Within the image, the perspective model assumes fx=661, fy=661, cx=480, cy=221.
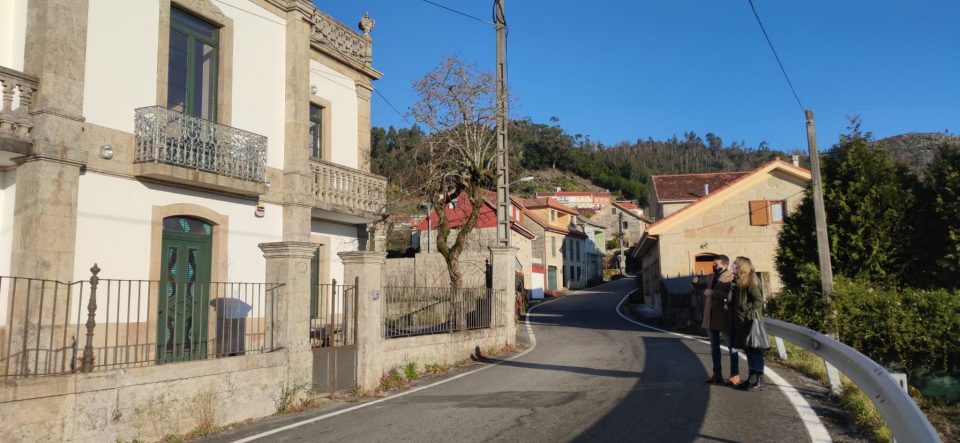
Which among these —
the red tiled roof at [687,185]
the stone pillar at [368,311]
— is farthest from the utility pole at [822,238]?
the red tiled roof at [687,185]

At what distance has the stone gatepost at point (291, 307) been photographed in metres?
9.12

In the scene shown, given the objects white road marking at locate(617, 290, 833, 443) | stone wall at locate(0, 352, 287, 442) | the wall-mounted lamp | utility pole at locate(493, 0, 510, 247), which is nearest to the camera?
white road marking at locate(617, 290, 833, 443)

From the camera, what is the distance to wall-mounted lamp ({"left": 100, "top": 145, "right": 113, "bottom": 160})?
10.7 meters

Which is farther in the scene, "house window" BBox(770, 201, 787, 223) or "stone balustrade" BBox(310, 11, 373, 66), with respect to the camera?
"house window" BBox(770, 201, 787, 223)

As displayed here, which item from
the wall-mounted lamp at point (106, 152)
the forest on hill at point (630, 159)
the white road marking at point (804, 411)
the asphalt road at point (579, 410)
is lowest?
the asphalt road at point (579, 410)

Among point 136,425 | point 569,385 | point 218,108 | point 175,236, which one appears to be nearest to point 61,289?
point 175,236

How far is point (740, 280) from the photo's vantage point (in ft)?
26.2

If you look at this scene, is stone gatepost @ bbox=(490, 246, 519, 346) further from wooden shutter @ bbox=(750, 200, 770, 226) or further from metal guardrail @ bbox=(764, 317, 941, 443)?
wooden shutter @ bbox=(750, 200, 770, 226)

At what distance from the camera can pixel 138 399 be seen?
7086mm

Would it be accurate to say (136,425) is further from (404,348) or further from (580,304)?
(580,304)

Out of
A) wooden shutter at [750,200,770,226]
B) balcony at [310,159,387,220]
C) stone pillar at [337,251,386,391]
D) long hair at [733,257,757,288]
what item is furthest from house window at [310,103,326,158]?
wooden shutter at [750,200,770,226]

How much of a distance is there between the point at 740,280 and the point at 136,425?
702 cm

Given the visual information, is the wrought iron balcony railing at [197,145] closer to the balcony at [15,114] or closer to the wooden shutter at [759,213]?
the balcony at [15,114]

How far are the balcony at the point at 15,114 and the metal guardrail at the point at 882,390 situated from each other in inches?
417
